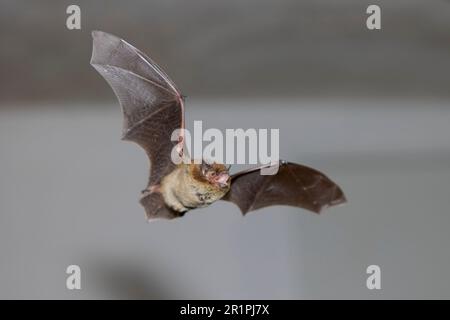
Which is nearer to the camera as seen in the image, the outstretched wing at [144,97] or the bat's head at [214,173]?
the bat's head at [214,173]

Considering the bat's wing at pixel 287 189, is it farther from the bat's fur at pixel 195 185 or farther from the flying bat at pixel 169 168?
the bat's fur at pixel 195 185

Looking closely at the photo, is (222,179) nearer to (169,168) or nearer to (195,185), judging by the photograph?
(195,185)

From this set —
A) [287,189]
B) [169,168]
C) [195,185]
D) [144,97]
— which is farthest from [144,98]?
[287,189]

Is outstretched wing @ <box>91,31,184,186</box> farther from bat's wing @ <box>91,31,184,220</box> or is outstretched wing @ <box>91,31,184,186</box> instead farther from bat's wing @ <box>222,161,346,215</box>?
bat's wing @ <box>222,161,346,215</box>

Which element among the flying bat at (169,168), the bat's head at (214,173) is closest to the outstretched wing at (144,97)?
the flying bat at (169,168)

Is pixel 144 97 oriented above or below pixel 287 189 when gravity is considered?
above

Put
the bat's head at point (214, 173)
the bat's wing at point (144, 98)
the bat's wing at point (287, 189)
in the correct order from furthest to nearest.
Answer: the bat's wing at point (287, 189)
the bat's wing at point (144, 98)
the bat's head at point (214, 173)

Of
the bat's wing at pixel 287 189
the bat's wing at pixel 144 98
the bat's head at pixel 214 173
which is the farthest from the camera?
the bat's wing at pixel 287 189

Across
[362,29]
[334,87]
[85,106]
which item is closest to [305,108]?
[334,87]
